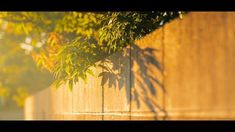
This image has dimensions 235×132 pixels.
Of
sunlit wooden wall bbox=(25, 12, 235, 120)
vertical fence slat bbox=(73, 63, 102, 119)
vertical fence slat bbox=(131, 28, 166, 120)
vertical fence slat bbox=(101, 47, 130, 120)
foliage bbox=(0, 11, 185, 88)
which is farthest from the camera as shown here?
vertical fence slat bbox=(73, 63, 102, 119)

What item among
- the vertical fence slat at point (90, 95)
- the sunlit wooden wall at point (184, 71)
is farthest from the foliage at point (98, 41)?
the sunlit wooden wall at point (184, 71)

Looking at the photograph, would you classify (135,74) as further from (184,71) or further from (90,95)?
(90,95)

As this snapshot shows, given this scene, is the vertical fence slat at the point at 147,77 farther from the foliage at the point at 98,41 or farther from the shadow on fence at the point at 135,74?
the foliage at the point at 98,41

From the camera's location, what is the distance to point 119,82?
568 centimetres

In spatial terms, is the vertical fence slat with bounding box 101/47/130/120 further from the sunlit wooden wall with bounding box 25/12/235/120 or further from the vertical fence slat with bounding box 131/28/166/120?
the vertical fence slat with bounding box 131/28/166/120

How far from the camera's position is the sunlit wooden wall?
12.9 feet

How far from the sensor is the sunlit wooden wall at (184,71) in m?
3.93

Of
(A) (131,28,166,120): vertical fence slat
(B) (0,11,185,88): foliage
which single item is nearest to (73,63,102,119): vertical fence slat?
(B) (0,11,185,88): foliage

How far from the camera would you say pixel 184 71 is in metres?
4.17

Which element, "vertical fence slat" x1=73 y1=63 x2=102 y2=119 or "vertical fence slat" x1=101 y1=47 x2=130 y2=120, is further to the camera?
"vertical fence slat" x1=73 y1=63 x2=102 y2=119

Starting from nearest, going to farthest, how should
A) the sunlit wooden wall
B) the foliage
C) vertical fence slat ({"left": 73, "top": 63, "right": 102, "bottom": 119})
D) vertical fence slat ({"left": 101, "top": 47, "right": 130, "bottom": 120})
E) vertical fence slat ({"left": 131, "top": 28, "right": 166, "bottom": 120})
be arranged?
the sunlit wooden wall, vertical fence slat ({"left": 131, "top": 28, "right": 166, "bottom": 120}), vertical fence slat ({"left": 101, "top": 47, "right": 130, "bottom": 120}), the foliage, vertical fence slat ({"left": 73, "top": 63, "right": 102, "bottom": 119})
